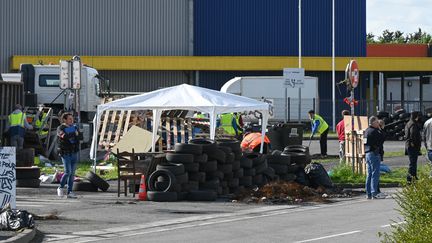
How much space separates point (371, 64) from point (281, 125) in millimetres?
27265

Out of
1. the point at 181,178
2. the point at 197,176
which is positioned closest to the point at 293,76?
the point at 197,176

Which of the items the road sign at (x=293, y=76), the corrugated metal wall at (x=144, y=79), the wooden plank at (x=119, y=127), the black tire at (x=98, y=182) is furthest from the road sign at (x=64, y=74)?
the corrugated metal wall at (x=144, y=79)

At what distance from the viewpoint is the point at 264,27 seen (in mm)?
61344

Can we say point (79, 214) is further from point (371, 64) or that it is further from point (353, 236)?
point (371, 64)

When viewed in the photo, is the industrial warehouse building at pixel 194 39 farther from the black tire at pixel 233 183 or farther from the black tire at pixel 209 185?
the black tire at pixel 209 185

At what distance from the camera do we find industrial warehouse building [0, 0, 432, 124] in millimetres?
58406

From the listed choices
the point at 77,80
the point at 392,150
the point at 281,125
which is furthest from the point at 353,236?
the point at 392,150

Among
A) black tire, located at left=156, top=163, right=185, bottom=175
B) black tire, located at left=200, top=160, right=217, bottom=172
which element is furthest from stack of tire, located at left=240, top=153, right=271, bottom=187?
black tire, located at left=156, top=163, right=185, bottom=175

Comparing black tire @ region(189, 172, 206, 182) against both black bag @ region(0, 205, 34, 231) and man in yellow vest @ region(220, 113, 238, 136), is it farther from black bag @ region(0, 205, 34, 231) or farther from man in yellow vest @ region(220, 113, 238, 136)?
man in yellow vest @ region(220, 113, 238, 136)

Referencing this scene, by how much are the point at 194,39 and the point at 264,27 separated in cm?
422

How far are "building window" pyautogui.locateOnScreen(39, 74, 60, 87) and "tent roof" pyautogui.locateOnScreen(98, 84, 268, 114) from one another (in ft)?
46.4

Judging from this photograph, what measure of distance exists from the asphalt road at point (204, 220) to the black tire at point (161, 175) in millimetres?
462

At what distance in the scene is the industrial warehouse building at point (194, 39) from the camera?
58.4 meters

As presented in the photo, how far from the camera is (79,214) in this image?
1780 cm
